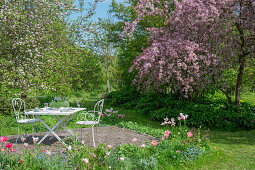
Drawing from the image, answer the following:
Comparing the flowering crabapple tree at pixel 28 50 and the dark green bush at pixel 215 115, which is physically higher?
the flowering crabapple tree at pixel 28 50

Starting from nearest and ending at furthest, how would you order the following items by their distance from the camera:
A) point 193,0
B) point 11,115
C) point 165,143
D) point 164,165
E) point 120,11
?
point 164,165, point 165,143, point 193,0, point 11,115, point 120,11

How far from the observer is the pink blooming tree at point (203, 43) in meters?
7.21

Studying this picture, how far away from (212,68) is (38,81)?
6.29 metres

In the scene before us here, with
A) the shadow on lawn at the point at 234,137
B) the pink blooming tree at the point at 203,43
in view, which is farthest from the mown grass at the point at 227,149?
the pink blooming tree at the point at 203,43

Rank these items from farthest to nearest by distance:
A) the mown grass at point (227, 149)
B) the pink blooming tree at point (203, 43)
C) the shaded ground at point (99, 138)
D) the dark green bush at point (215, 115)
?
the dark green bush at point (215, 115), the pink blooming tree at point (203, 43), the shaded ground at point (99, 138), the mown grass at point (227, 149)

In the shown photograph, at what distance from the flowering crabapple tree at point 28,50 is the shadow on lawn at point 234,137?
577 centimetres

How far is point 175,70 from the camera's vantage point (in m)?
7.42

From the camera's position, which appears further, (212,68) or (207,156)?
(212,68)

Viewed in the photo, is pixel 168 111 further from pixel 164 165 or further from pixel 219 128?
pixel 164 165

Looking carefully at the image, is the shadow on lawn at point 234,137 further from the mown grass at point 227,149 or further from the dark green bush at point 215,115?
the dark green bush at point 215,115

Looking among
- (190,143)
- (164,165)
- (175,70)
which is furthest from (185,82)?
(164,165)

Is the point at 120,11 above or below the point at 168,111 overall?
above

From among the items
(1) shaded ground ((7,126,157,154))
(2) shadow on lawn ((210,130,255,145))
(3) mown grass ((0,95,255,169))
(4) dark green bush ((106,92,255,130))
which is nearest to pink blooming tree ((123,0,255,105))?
(4) dark green bush ((106,92,255,130))

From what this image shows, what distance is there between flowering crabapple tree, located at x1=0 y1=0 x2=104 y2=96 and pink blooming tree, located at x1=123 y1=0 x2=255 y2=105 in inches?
143
